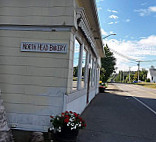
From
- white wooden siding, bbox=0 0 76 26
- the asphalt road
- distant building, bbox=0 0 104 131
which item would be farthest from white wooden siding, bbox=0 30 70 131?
the asphalt road

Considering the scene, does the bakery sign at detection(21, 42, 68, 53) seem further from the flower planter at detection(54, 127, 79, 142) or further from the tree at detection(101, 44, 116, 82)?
the tree at detection(101, 44, 116, 82)

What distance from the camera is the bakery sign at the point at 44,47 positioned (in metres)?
4.57

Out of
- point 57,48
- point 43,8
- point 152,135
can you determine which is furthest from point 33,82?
point 152,135

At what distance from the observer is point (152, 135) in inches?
197

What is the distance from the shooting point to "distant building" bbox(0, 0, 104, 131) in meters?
4.55

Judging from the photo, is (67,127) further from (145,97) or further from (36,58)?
(145,97)

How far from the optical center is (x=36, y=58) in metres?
4.68

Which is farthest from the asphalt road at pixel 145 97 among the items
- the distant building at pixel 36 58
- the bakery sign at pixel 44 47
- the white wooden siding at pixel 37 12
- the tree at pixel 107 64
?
the white wooden siding at pixel 37 12

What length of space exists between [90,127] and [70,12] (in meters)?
3.44

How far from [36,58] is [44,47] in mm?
367

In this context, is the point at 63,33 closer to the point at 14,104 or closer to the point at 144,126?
the point at 14,104

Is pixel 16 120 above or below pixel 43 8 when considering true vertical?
below

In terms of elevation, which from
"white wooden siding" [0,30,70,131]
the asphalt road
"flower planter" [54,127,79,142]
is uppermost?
"white wooden siding" [0,30,70,131]

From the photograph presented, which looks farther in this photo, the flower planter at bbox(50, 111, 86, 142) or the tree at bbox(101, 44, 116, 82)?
the tree at bbox(101, 44, 116, 82)
